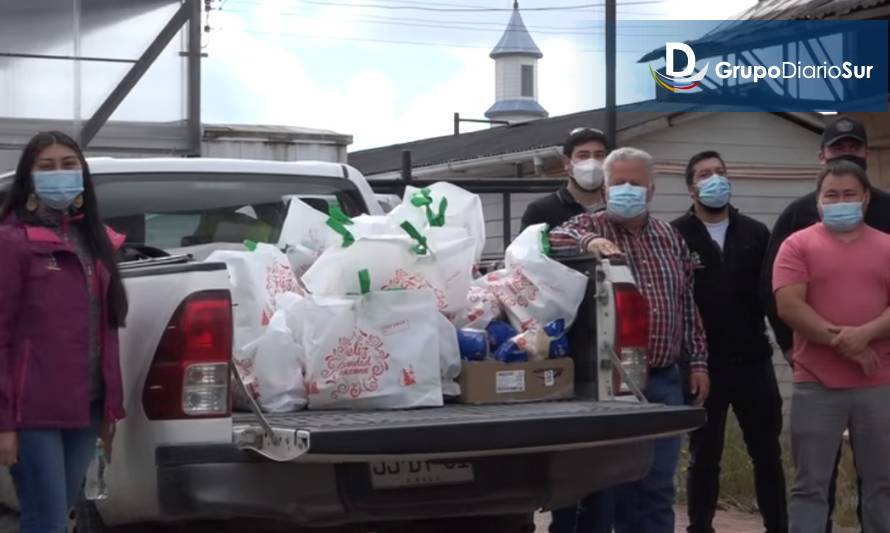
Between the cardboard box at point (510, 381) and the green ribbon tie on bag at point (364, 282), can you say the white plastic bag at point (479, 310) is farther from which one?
the green ribbon tie on bag at point (364, 282)

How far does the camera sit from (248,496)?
17.7ft

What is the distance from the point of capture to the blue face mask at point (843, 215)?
22.9 feet

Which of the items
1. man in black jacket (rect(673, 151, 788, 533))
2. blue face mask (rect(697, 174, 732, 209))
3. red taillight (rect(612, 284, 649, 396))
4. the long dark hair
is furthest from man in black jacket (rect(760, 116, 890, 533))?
the long dark hair

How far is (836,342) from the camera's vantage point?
689cm

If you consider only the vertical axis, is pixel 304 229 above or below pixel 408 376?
above

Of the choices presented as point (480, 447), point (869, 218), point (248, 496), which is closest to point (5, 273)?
point (248, 496)

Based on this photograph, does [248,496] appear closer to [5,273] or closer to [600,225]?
[5,273]

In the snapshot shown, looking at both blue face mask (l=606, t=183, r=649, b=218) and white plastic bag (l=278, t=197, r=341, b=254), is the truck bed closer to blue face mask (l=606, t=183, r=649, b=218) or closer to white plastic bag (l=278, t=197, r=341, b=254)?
white plastic bag (l=278, t=197, r=341, b=254)

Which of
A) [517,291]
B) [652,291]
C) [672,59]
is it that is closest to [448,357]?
[517,291]

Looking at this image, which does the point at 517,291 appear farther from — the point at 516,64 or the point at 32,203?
the point at 516,64

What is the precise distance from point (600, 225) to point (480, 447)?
197cm

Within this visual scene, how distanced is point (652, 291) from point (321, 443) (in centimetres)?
235

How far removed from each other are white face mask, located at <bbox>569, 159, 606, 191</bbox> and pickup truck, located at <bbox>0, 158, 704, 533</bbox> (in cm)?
129

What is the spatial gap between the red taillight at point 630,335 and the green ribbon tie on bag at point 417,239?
822mm
